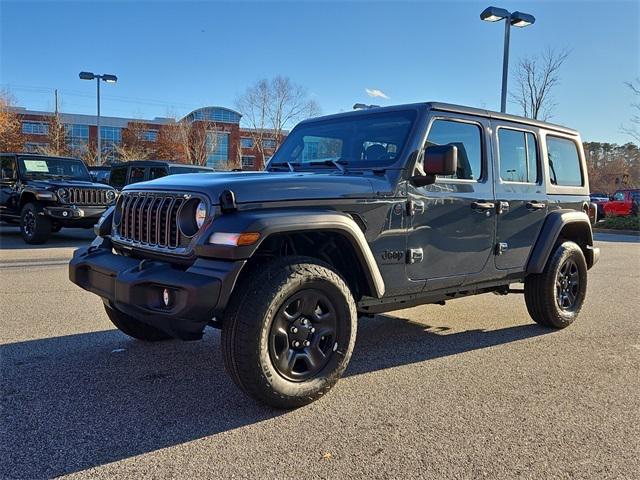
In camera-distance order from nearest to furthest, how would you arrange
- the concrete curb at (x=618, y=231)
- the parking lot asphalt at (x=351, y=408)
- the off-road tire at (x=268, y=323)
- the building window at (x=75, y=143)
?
the parking lot asphalt at (x=351, y=408) → the off-road tire at (x=268, y=323) → the concrete curb at (x=618, y=231) → the building window at (x=75, y=143)

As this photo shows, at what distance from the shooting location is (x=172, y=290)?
119 inches

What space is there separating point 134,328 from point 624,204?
25802 millimetres

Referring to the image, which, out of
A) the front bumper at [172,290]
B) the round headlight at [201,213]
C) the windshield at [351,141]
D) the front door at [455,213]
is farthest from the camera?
the windshield at [351,141]

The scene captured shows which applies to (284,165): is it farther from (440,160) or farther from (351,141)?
(440,160)

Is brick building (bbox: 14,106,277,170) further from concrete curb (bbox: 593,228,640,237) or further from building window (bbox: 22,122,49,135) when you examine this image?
concrete curb (bbox: 593,228,640,237)

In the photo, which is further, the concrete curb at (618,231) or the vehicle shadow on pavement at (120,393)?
the concrete curb at (618,231)

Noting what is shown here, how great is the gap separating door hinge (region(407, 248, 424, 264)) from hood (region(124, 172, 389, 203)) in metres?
0.50

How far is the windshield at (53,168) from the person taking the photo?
1185cm

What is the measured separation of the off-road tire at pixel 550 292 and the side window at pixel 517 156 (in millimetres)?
778

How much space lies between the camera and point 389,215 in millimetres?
3773

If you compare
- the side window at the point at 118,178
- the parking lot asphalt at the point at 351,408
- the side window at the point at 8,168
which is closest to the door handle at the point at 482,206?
the parking lot asphalt at the point at 351,408

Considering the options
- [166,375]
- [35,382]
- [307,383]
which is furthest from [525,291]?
[35,382]

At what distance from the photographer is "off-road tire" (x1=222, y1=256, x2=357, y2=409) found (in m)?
3.06

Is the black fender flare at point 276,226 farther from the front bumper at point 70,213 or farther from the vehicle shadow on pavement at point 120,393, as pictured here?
the front bumper at point 70,213
